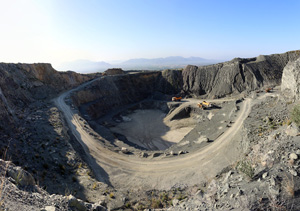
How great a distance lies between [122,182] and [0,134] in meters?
11.4

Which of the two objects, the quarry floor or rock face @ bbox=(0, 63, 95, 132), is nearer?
the quarry floor

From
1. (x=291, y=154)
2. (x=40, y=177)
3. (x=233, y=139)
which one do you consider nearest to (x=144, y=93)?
(x=233, y=139)

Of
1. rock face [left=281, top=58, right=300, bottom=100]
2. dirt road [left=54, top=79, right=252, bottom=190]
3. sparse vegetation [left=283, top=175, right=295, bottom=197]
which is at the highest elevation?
rock face [left=281, top=58, right=300, bottom=100]

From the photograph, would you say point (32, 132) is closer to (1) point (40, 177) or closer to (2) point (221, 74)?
(1) point (40, 177)

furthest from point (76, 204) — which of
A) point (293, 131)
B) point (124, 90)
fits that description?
point (124, 90)

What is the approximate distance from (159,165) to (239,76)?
33.1 m

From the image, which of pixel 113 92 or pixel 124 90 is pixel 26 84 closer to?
pixel 113 92

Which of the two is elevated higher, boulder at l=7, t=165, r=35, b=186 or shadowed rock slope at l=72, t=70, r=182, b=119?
shadowed rock slope at l=72, t=70, r=182, b=119

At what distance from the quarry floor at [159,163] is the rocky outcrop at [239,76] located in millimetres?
19879

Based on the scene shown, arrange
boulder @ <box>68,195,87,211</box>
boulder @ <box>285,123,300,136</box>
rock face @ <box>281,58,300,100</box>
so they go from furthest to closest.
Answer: rock face @ <box>281,58,300,100</box>, boulder @ <box>285,123,300,136</box>, boulder @ <box>68,195,87,211</box>

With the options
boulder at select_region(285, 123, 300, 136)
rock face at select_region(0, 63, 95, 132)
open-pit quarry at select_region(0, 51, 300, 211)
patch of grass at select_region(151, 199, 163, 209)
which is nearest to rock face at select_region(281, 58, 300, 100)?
open-pit quarry at select_region(0, 51, 300, 211)

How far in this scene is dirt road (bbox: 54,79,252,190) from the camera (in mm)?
15953

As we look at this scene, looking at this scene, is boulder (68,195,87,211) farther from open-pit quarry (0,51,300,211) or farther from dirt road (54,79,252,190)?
dirt road (54,79,252,190)

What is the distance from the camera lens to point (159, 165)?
18.4m
